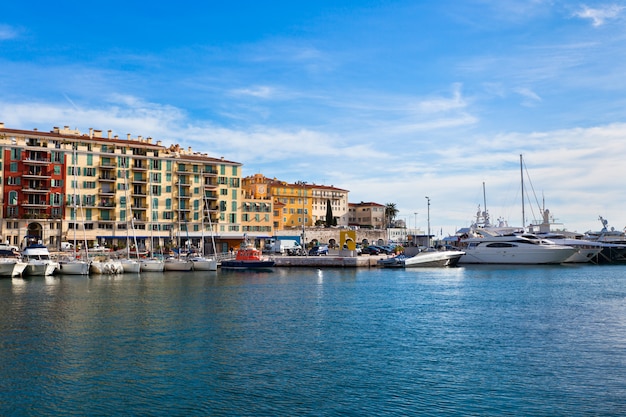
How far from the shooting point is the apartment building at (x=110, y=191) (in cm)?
9975

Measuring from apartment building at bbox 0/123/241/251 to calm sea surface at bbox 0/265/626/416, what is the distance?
52508 millimetres

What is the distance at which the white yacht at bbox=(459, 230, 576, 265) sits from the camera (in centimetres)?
9606

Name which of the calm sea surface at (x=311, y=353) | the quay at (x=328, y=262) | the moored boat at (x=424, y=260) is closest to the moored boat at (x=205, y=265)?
the quay at (x=328, y=262)

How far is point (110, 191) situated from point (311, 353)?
8961cm

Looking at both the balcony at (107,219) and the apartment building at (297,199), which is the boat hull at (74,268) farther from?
the apartment building at (297,199)

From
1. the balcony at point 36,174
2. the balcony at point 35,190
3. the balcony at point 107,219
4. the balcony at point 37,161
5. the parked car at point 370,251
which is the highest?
the balcony at point 37,161

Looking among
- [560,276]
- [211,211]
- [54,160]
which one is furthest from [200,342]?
[211,211]

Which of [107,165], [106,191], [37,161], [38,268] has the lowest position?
[38,268]

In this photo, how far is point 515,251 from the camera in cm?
9688

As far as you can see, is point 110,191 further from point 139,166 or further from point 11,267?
point 11,267

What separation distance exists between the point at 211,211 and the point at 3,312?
262ft

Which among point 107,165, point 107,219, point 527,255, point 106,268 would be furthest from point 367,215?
point 106,268

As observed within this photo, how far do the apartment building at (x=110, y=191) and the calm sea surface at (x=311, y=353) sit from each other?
52508 mm

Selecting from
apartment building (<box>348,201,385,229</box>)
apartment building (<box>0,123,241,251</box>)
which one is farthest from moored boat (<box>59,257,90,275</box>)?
apartment building (<box>348,201,385,229</box>)
